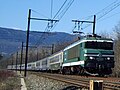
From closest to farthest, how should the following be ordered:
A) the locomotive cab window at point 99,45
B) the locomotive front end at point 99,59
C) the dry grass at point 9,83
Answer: the dry grass at point 9,83 < the locomotive front end at point 99,59 < the locomotive cab window at point 99,45

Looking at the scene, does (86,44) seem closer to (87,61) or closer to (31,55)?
(87,61)

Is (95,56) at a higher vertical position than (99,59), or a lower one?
higher

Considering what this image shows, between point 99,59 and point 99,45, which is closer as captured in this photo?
point 99,59

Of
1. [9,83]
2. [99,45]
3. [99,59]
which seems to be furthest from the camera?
[99,45]

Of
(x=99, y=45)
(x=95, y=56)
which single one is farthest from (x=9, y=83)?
(x=99, y=45)

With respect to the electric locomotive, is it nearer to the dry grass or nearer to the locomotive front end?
the locomotive front end

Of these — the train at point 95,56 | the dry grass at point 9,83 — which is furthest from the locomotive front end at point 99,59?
the dry grass at point 9,83

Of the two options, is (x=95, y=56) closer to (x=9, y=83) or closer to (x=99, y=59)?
(x=99, y=59)

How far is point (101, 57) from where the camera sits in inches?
1188

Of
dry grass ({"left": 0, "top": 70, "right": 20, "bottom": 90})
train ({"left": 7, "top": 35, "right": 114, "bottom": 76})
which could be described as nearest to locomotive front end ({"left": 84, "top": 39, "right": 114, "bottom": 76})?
train ({"left": 7, "top": 35, "right": 114, "bottom": 76})

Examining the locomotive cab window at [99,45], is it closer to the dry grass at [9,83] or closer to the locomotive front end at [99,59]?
the locomotive front end at [99,59]

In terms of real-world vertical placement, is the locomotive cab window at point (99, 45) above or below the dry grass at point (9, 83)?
above

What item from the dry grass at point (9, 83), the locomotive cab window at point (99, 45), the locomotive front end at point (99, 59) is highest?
the locomotive cab window at point (99, 45)

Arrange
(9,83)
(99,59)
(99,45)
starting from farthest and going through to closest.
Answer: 1. (99,45)
2. (9,83)
3. (99,59)
